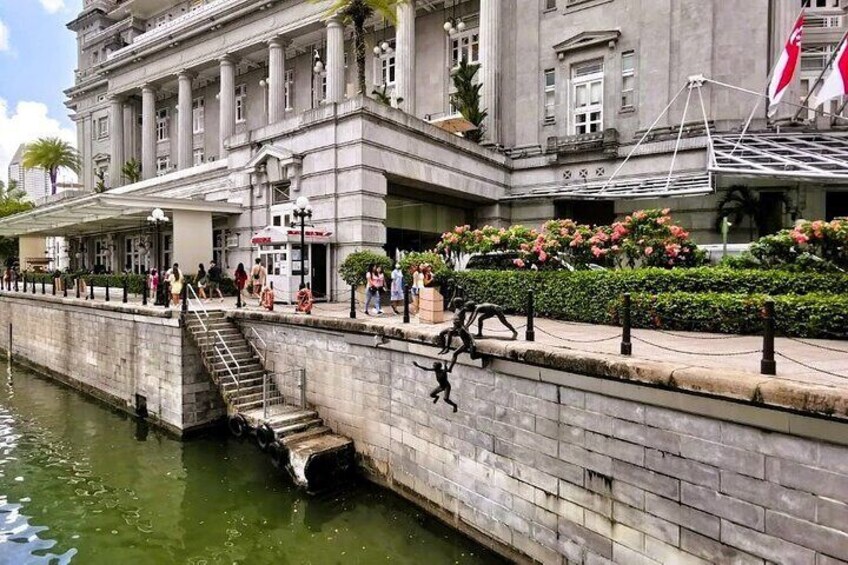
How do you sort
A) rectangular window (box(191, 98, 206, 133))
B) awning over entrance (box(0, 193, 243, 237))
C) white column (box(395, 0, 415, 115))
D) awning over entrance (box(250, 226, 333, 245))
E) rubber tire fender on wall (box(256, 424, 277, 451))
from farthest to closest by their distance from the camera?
rectangular window (box(191, 98, 206, 133)) < white column (box(395, 0, 415, 115)) < awning over entrance (box(0, 193, 243, 237)) < awning over entrance (box(250, 226, 333, 245)) < rubber tire fender on wall (box(256, 424, 277, 451))

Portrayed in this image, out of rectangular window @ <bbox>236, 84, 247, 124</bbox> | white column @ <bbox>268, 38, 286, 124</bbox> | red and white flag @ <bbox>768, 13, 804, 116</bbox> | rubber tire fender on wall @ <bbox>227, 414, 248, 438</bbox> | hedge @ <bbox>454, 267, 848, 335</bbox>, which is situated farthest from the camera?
rectangular window @ <bbox>236, 84, 247, 124</bbox>

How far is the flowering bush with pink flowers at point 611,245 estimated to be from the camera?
11.7 meters

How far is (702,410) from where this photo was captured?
18.2ft

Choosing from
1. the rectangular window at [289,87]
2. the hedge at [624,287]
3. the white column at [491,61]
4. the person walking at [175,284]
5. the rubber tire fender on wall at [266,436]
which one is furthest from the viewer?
the rectangular window at [289,87]

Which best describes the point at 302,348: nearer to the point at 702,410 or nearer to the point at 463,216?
the point at 702,410

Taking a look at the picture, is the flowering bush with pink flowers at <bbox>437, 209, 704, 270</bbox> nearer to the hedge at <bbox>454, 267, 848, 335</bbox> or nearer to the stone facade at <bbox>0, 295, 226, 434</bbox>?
the hedge at <bbox>454, 267, 848, 335</bbox>

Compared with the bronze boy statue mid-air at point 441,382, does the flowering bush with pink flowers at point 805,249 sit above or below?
above

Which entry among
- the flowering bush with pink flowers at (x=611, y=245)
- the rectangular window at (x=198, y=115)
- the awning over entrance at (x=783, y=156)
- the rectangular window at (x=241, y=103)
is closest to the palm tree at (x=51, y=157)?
the rectangular window at (x=198, y=115)

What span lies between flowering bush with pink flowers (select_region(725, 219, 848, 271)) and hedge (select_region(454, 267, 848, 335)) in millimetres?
593

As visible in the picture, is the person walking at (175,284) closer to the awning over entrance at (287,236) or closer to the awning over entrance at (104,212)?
the awning over entrance at (287,236)

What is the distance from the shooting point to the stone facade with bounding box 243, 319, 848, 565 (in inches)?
195

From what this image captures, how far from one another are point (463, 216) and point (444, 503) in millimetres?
17164

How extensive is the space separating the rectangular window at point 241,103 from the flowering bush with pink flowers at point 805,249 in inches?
1318

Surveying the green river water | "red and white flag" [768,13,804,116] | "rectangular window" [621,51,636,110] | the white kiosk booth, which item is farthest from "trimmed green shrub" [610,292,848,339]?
"rectangular window" [621,51,636,110]
